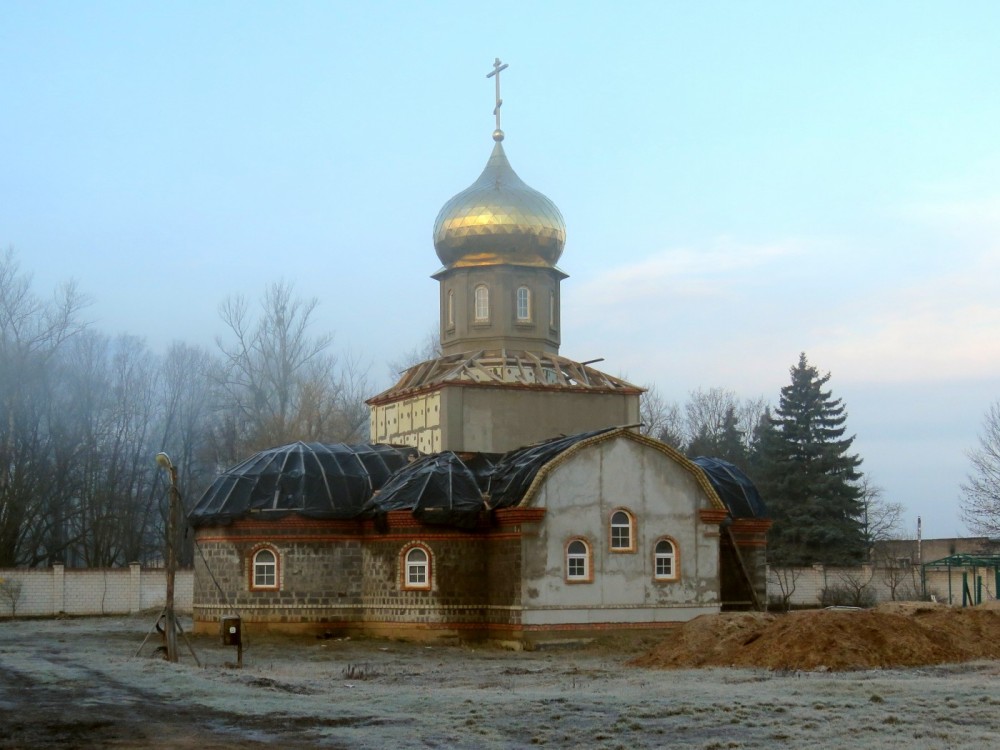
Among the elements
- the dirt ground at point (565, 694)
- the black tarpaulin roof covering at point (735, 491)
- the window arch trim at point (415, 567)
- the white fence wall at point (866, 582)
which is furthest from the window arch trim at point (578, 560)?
the white fence wall at point (866, 582)

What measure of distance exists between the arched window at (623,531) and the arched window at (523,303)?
8.27 metres

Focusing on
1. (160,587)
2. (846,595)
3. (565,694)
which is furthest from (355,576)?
(846,595)

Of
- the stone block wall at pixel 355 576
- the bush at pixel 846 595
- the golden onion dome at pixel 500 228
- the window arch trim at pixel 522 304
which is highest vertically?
the golden onion dome at pixel 500 228

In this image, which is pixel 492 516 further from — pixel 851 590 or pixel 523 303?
pixel 851 590

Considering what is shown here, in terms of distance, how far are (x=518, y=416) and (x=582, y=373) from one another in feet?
8.76

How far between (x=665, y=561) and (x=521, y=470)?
12.7 feet

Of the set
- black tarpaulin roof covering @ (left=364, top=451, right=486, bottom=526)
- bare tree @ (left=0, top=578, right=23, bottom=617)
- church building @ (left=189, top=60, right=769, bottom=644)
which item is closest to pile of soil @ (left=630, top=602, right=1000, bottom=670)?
church building @ (left=189, top=60, right=769, bottom=644)

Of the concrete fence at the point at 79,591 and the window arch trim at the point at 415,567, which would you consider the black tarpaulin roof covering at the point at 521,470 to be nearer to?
the window arch trim at the point at 415,567

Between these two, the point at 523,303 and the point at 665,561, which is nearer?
the point at 665,561

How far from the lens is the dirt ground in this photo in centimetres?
1317

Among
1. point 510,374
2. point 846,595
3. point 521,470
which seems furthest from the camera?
point 846,595

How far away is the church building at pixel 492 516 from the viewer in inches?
1139

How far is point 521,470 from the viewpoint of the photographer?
97.0 feet

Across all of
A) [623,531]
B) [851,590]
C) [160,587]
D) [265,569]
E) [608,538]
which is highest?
[623,531]
